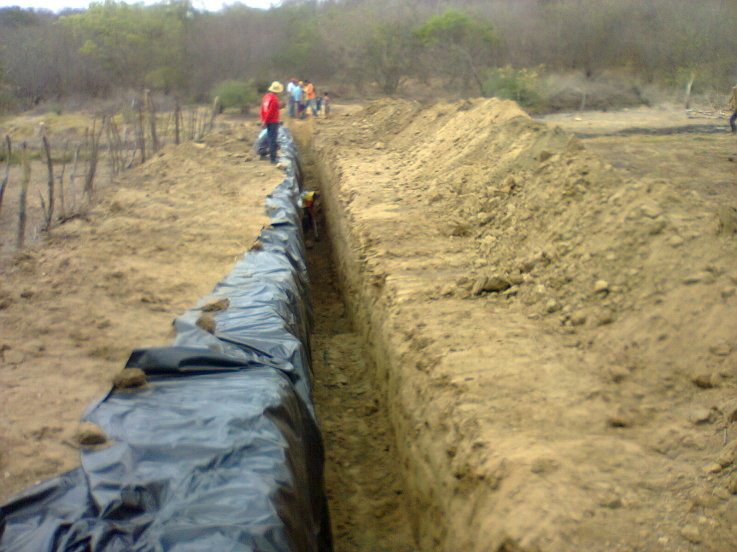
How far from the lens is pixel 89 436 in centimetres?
257

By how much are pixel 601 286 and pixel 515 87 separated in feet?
53.7

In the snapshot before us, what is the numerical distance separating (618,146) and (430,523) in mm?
8523

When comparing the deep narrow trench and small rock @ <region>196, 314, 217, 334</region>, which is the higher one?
small rock @ <region>196, 314, 217, 334</region>

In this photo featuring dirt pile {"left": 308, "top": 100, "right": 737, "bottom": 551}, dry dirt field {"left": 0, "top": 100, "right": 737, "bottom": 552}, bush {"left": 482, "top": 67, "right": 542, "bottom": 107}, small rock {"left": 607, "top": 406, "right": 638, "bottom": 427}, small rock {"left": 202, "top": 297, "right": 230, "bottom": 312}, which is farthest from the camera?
bush {"left": 482, "top": 67, "right": 542, "bottom": 107}

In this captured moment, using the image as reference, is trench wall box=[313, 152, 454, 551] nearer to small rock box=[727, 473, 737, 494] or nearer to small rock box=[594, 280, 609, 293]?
small rock box=[727, 473, 737, 494]

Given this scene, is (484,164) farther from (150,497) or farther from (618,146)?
(150,497)

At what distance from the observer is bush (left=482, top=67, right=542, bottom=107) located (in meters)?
18.6

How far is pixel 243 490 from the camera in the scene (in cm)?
230

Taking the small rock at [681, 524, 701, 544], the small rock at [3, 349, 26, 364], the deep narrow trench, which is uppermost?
the small rock at [681, 524, 701, 544]

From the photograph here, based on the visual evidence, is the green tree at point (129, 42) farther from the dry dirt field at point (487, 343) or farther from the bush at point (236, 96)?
the dry dirt field at point (487, 343)

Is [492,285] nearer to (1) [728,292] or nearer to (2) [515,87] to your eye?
(1) [728,292]

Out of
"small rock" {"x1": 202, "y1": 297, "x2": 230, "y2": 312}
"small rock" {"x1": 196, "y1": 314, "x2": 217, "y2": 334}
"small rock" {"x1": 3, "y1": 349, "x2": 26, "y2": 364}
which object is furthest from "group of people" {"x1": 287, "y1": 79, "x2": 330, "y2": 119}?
"small rock" {"x1": 3, "y1": 349, "x2": 26, "y2": 364}

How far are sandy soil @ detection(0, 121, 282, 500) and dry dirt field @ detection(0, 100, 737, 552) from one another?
0.8 inches

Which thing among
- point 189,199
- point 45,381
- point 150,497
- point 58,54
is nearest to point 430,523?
point 150,497
